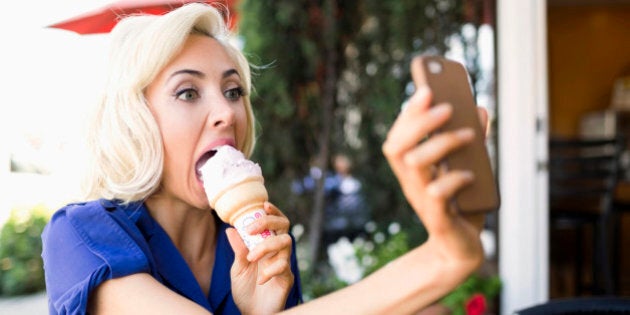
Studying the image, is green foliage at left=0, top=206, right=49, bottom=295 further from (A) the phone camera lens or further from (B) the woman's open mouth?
(A) the phone camera lens

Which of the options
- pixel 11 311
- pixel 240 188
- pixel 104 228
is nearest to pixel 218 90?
pixel 240 188

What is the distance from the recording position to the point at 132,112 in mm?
1371

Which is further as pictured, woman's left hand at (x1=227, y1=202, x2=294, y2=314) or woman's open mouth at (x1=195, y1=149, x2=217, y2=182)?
woman's open mouth at (x1=195, y1=149, x2=217, y2=182)

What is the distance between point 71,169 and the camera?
1.53 meters

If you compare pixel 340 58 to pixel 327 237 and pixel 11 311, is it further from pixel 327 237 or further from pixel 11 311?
pixel 11 311

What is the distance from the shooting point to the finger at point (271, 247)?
1.26m

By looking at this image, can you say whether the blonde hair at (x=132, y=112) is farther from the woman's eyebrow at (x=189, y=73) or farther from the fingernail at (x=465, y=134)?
the fingernail at (x=465, y=134)

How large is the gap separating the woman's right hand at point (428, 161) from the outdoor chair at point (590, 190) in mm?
3592

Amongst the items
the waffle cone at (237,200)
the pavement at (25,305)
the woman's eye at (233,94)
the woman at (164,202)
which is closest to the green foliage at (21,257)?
the pavement at (25,305)

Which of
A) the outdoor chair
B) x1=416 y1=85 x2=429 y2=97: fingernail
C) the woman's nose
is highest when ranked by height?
x1=416 y1=85 x2=429 y2=97: fingernail

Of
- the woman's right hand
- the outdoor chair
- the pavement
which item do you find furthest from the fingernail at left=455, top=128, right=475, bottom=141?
the pavement

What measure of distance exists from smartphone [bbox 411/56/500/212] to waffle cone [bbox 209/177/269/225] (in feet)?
1.81

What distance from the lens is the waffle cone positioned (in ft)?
4.37

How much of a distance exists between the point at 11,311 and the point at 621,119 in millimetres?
5869
